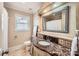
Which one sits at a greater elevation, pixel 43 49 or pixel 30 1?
pixel 30 1

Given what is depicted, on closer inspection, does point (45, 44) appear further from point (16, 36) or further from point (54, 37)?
point (16, 36)

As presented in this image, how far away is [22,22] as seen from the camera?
1.51 metres

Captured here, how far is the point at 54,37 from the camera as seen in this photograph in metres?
1.50

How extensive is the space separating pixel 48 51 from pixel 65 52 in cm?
24

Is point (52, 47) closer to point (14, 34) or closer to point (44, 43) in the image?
point (44, 43)

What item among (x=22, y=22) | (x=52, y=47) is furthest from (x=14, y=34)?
(x=52, y=47)

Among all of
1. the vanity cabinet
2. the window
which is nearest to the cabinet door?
the vanity cabinet

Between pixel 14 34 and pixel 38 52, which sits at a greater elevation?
pixel 14 34

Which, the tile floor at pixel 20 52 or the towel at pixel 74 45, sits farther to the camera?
the tile floor at pixel 20 52

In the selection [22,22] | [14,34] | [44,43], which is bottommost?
[44,43]

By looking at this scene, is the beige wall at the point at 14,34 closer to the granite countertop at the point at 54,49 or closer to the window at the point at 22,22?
the window at the point at 22,22

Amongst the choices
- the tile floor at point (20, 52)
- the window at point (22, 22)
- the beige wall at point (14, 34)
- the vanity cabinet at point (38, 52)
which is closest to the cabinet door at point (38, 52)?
the vanity cabinet at point (38, 52)

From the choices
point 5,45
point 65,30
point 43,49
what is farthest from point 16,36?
point 65,30

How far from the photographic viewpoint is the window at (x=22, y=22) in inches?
58.5
